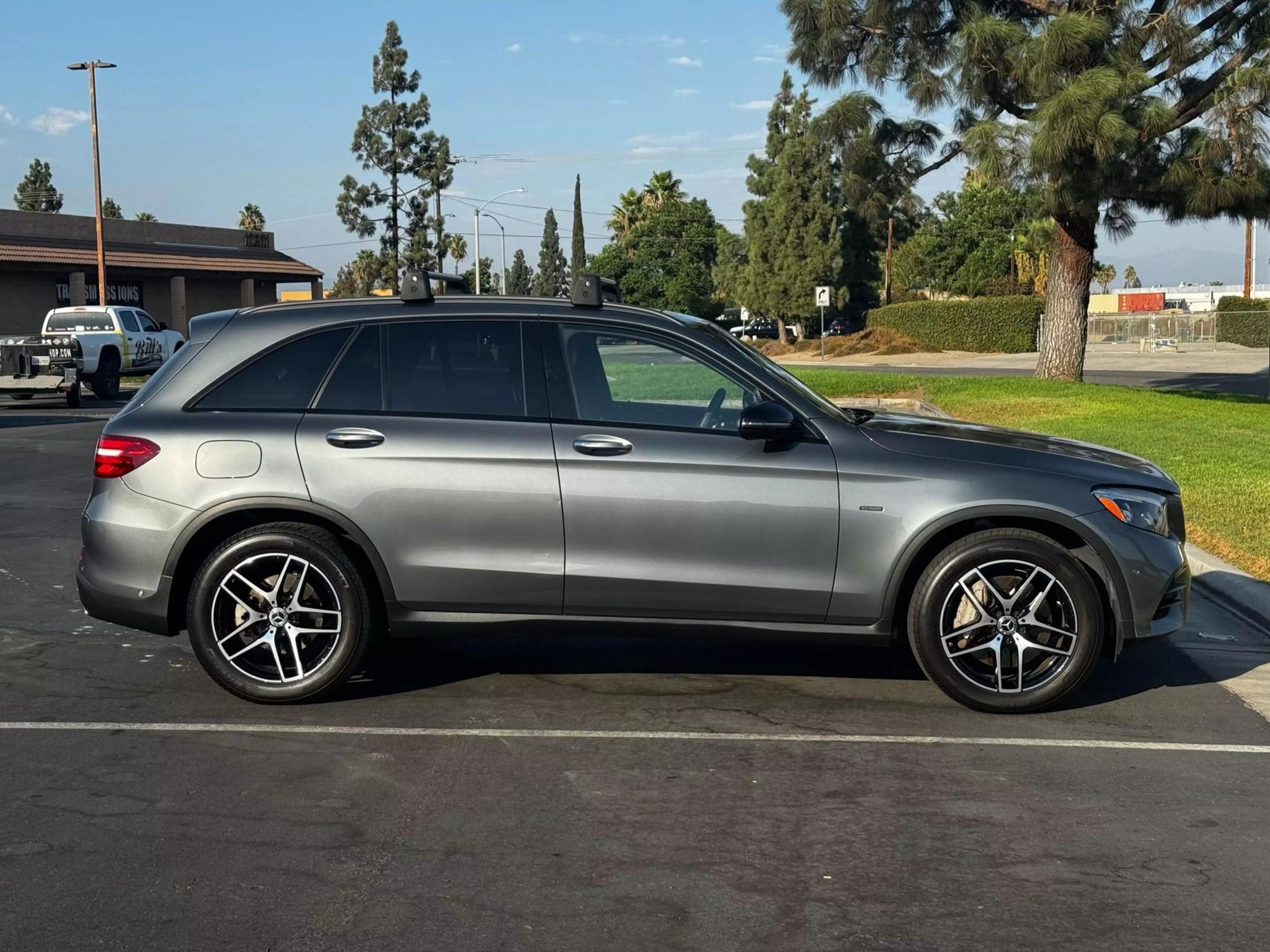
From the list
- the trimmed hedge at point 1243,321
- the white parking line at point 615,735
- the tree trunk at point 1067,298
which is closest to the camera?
the white parking line at point 615,735

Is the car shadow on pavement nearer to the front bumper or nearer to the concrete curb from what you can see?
the front bumper

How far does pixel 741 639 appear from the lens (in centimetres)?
586

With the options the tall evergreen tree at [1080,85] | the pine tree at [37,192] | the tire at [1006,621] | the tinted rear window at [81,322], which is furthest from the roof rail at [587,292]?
the pine tree at [37,192]

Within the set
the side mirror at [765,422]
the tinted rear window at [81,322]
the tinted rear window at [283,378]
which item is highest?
the tinted rear window at [81,322]

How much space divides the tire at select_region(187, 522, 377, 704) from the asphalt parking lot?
17 centimetres

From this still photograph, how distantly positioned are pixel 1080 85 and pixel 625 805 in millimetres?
16789

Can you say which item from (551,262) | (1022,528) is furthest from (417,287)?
(551,262)

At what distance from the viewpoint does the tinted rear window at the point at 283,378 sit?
6.04 metres

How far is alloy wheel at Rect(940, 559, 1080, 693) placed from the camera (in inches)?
228

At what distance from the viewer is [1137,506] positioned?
5867mm

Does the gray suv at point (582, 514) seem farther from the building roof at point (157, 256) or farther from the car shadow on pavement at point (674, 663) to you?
the building roof at point (157, 256)

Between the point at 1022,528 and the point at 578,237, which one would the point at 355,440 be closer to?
the point at 1022,528

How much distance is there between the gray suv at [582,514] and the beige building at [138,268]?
38366 millimetres

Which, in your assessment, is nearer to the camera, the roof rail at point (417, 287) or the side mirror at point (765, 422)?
the side mirror at point (765, 422)
